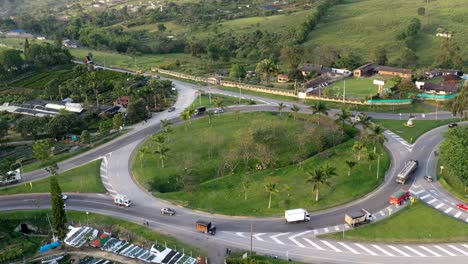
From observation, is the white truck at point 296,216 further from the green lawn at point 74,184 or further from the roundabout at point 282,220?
the green lawn at point 74,184

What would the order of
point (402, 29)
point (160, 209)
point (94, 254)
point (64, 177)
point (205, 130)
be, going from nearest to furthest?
point (94, 254) → point (160, 209) → point (64, 177) → point (205, 130) → point (402, 29)

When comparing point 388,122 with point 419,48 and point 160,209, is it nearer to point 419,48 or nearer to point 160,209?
point 160,209

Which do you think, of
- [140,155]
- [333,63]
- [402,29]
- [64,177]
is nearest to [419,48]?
[402,29]

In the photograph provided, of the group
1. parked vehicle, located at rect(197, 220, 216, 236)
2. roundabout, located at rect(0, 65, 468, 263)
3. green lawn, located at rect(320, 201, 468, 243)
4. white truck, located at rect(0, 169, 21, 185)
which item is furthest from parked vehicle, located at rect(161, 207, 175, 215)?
white truck, located at rect(0, 169, 21, 185)

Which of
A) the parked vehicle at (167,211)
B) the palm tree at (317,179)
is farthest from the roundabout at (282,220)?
the palm tree at (317,179)

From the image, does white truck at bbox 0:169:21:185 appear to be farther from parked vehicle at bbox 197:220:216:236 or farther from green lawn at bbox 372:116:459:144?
green lawn at bbox 372:116:459:144

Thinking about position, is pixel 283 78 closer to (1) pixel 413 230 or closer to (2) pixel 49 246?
(1) pixel 413 230
